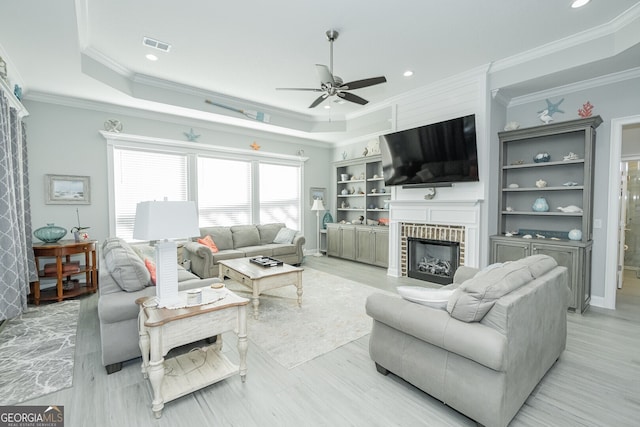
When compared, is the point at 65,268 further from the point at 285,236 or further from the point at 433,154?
the point at 433,154

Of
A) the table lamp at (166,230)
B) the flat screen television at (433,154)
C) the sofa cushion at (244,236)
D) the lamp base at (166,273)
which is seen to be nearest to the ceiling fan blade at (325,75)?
the table lamp at (166,230)

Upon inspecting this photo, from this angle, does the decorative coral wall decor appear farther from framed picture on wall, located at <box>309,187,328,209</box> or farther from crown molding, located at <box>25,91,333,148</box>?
framed picture on wall, located at <box>309,187,328,209</box>

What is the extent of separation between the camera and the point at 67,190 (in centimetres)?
452

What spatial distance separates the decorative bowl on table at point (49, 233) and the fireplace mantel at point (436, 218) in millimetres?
5177

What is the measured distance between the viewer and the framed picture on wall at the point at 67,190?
14.4ft

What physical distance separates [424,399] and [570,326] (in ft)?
7.78

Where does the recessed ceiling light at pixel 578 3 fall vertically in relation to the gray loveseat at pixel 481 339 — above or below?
above

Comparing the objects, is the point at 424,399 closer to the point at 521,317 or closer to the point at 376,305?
the point at 376,305

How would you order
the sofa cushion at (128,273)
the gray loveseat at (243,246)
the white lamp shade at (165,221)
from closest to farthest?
1. the white lamp shade at (165,221)
2. the sofa cushion at (128,273)
3. the gray loveseat at (243,246)

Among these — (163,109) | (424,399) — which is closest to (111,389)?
(424,399)

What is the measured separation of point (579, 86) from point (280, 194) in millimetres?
5579

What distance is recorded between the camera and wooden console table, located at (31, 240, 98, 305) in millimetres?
3875

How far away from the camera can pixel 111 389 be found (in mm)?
2158

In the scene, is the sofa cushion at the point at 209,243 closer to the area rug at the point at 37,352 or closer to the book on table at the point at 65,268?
the book on table at the point at 65,268
